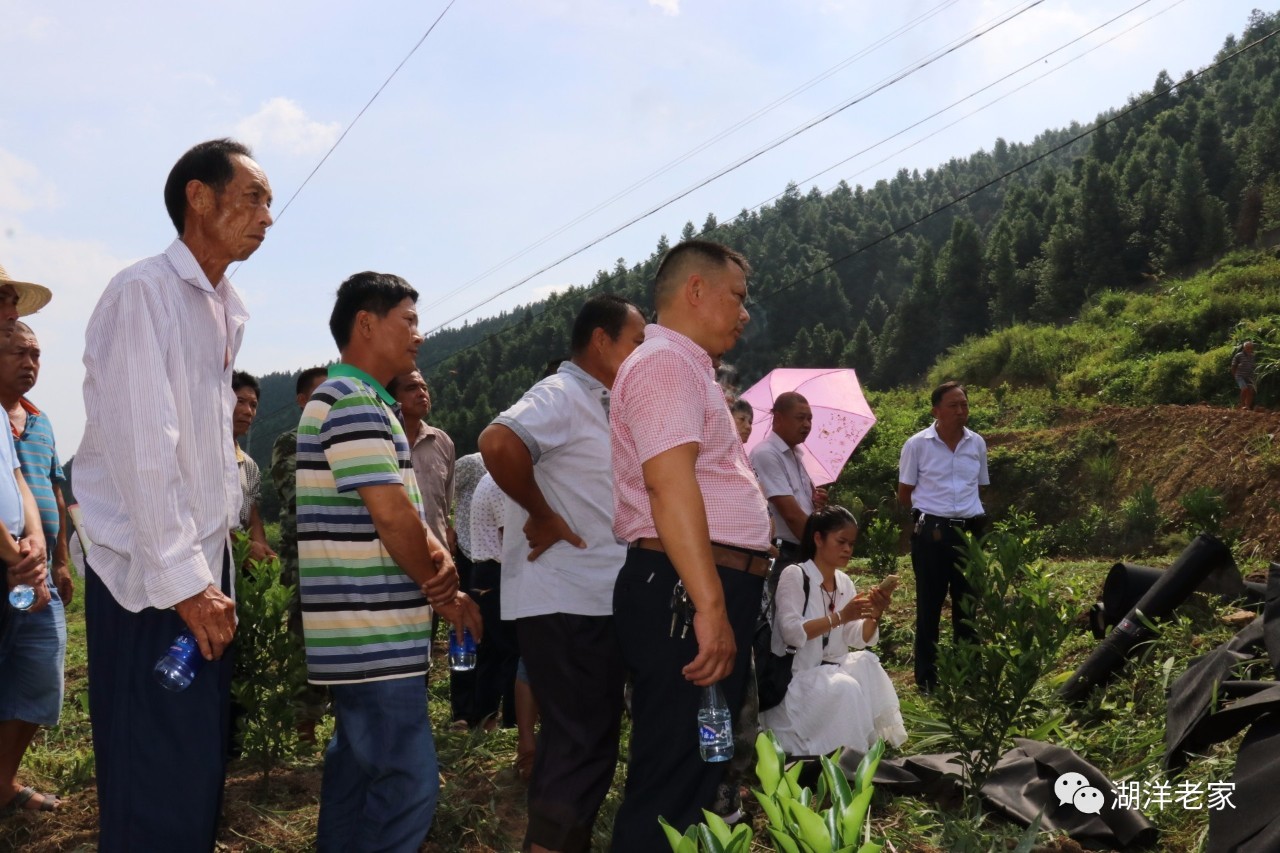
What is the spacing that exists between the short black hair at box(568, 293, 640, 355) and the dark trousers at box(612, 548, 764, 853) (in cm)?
110

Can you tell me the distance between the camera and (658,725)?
8.55 ft

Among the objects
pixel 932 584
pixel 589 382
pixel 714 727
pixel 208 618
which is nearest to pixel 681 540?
pixel 714 727

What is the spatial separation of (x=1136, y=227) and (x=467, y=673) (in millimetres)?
62876

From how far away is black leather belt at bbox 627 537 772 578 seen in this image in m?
2.69

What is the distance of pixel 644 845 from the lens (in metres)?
2.57

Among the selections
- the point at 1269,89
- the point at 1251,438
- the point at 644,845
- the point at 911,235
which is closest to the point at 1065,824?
the point at 644,845

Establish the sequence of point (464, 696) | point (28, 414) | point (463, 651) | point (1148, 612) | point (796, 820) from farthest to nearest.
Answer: point (464, 696), point (1148, 612), point (28, 414), point (463, 651), point (796, 820)

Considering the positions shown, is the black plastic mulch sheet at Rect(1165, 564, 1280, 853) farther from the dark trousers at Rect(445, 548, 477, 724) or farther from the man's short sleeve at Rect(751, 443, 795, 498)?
the dark trousers at Rect(445, 548, 477, 724)

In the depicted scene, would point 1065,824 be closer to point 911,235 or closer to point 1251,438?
point 1251,438

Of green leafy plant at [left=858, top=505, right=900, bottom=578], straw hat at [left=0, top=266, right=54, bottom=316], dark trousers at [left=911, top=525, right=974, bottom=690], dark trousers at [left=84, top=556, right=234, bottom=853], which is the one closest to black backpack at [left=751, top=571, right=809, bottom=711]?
dark trousers at [left=911, top=525, right=974, bottom=690]

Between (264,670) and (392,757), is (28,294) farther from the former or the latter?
(392,757)

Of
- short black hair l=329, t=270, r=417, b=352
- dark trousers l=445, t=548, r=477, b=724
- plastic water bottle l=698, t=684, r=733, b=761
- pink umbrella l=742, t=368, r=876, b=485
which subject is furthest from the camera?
pink umbrella l=742, t=368, r=876, b=485

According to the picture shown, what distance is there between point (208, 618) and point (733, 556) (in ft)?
4.05

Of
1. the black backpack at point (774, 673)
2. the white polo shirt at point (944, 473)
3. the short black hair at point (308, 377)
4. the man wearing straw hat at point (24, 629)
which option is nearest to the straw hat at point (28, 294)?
the man wearing straw hat at point (24, 629)
